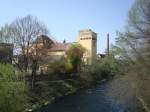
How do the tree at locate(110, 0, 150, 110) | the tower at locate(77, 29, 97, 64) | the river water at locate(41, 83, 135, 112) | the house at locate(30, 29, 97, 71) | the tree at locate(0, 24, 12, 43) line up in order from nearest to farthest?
the tree at locate(110, 0, 150, 110) < the river water at locate(41, 83, 135, 112) < the tree at locate(0, 24, 12, 43) < the house at locate(30, 29, 97, 71) < the tower at locate(77, 29, 97, 64)

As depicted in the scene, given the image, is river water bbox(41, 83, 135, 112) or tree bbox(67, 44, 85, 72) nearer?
river water bbox(41, 83, 135, 112)

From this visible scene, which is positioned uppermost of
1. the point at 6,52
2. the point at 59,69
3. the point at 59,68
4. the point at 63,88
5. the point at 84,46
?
the point at 84,46

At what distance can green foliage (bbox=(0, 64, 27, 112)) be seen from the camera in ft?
73.0

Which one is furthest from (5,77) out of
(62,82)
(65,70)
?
(65,70)

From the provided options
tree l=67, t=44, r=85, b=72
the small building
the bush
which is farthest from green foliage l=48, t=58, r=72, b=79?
the small building

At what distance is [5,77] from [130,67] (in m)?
9.25

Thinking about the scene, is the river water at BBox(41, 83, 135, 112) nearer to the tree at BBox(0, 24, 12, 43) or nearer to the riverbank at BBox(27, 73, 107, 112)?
the riverbank at BBox(27, 73, 107, 112)

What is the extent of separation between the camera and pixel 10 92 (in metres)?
23.0

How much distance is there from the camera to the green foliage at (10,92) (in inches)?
876

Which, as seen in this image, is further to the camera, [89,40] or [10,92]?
[89,40]

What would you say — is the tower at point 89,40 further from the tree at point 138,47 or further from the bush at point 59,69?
the tree at point 138,47

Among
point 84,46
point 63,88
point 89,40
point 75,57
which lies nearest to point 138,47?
point 63,88

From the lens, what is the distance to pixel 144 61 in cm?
2266

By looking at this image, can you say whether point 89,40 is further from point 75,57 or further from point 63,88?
point 63,88
